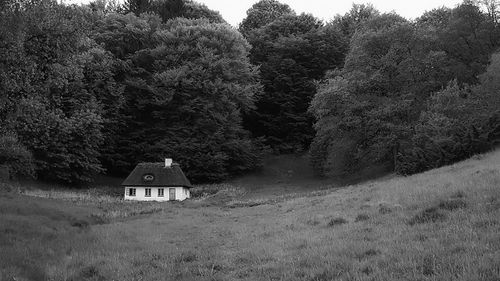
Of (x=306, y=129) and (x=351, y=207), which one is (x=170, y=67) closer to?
(x=306, y=129)

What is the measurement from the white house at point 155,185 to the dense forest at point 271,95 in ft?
25.9

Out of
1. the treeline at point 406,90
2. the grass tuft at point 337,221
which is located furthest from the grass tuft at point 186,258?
the treeline at point 406,90

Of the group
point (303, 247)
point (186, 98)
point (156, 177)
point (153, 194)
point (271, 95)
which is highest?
point (271, 95)

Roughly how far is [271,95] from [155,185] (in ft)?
111

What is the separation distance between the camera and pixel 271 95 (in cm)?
7575

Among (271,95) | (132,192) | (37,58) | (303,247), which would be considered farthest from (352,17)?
(303,247)

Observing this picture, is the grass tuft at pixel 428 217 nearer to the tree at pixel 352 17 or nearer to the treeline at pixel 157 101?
the treeline at pixel 157 101

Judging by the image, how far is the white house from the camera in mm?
47094

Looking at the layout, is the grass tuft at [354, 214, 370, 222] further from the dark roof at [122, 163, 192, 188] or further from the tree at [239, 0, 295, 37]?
the tree at [239, 0, 295, 37]

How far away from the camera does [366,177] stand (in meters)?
49.7

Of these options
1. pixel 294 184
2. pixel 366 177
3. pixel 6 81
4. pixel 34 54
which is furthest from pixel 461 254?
pixel 294 184

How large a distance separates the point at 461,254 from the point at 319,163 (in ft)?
170

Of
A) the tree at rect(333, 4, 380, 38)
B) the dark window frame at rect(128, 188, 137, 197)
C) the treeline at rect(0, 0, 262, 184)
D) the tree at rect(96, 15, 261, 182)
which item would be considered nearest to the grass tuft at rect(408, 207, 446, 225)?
the dark window frame at rect(128, 188, 137, 197)

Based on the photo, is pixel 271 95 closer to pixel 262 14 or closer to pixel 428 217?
pixel 262 14
